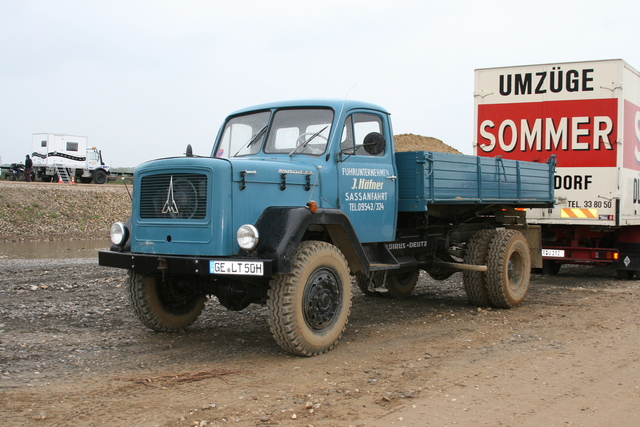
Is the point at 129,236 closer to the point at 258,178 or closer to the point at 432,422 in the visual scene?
the point at 258,178

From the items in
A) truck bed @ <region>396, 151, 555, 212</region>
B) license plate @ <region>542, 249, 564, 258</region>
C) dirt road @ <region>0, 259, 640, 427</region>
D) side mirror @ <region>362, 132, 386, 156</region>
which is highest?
side mirror @ <region>362, 132, 386, 156</region>

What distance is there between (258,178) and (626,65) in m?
7.80

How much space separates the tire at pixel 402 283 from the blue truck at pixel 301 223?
91 centimetres

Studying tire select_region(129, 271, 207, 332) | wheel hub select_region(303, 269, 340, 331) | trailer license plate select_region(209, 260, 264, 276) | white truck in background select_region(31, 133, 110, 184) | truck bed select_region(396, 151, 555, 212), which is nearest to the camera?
trailer license plate select_region(209, 260, 264, 276)

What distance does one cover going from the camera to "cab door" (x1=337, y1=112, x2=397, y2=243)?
695cm

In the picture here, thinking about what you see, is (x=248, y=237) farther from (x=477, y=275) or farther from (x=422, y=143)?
(x=422, y=143)

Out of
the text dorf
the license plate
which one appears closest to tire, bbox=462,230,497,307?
the text dorf

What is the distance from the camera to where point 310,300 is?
19.9 feet

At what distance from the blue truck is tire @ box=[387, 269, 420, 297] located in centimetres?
91

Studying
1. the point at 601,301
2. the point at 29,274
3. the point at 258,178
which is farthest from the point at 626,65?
the point at 29,274

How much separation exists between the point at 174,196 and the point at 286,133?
1.59 meters

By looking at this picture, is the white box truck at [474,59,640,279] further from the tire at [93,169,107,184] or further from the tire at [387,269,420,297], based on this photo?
the tire at [93,169,107,184]

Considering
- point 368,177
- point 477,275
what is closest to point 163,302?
point 368,177

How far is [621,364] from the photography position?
5.83 metres
